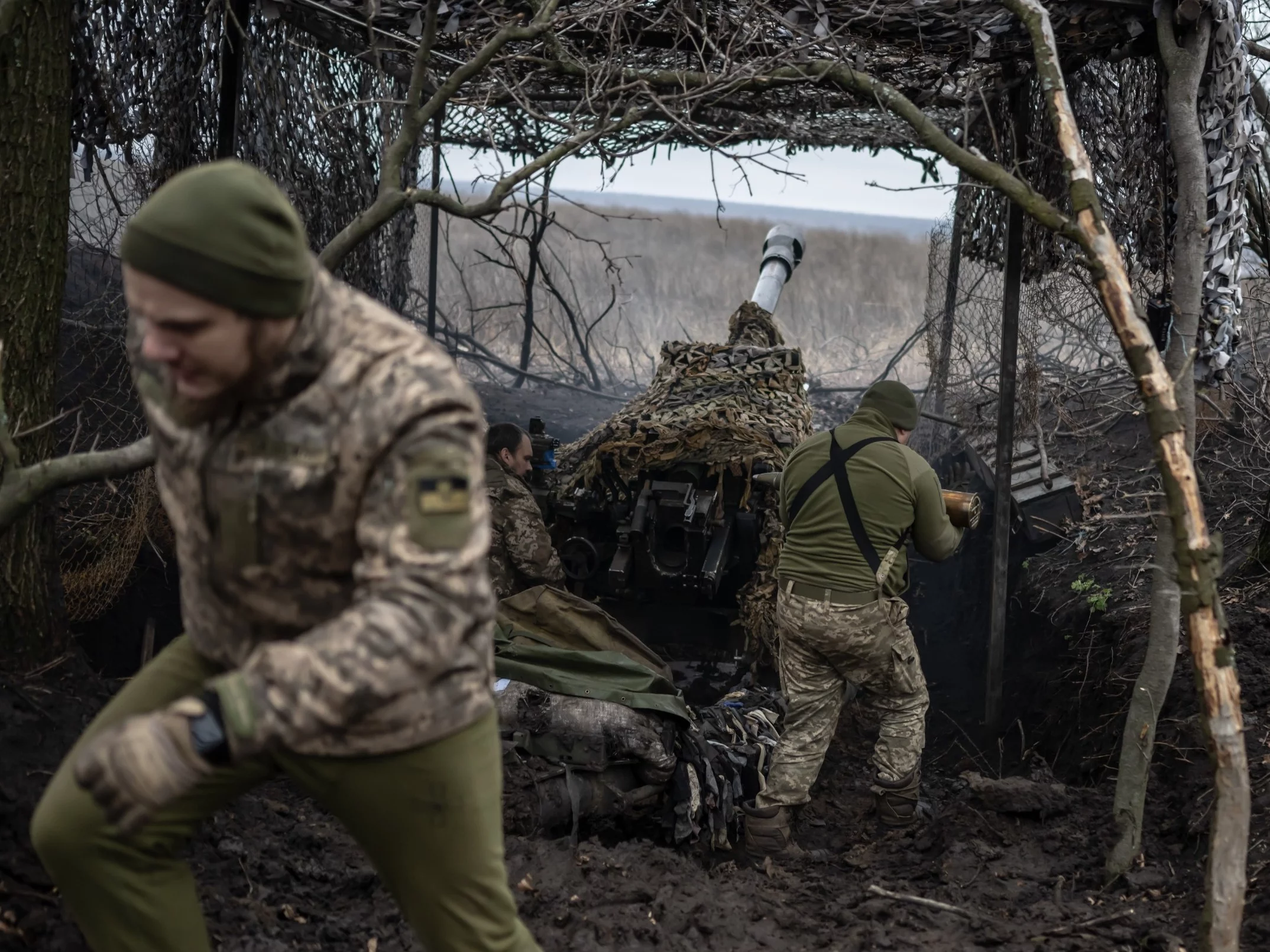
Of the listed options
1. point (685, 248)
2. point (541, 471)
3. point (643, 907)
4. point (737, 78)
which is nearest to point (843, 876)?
point (643, 907)

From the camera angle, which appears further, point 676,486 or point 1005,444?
point 676,486

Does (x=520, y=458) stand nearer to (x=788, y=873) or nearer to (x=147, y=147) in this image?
(x=147, y=147)

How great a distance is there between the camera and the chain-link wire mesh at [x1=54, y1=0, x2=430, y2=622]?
5.50 metres

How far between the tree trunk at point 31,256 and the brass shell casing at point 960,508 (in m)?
3.56

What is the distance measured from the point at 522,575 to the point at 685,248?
47.0 metres

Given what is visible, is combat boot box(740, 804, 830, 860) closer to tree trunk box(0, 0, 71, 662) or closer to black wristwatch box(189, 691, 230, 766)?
tree trunk box(0, 0, 71, 662)

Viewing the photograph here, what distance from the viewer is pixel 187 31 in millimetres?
5809

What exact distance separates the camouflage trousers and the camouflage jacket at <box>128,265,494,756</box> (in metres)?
3.24

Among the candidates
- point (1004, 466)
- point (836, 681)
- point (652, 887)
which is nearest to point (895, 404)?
point (836, 681)

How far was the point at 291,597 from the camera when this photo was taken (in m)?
1.97

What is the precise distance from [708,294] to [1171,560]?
37.1 metres

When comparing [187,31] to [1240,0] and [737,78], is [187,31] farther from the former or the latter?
[1240,0]

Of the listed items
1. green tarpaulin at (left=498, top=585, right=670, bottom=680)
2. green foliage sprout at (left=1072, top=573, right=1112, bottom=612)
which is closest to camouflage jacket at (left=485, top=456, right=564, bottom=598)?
green tarpaulin at (left=498, top=585, right=670, bottom=680)

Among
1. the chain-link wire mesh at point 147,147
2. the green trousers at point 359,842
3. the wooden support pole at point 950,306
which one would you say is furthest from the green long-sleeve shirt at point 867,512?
the wooden support pole at point 950,306
